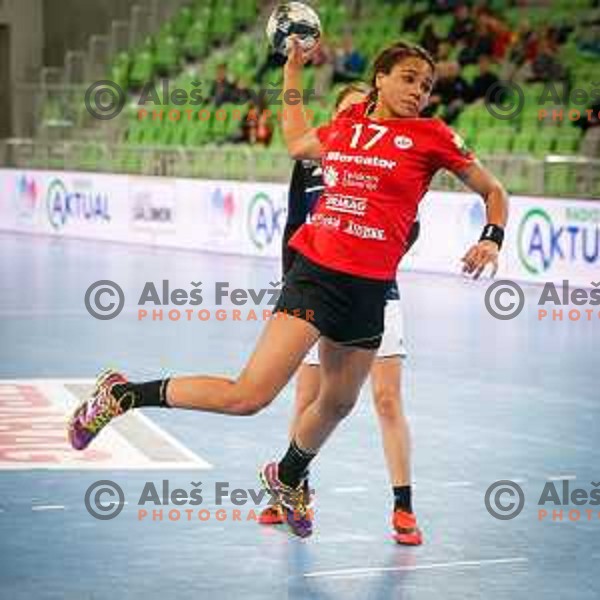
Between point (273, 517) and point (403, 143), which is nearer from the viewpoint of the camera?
point (403, 143)

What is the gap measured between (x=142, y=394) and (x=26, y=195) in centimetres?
1952

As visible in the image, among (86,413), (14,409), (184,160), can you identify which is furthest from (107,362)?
(184,160)

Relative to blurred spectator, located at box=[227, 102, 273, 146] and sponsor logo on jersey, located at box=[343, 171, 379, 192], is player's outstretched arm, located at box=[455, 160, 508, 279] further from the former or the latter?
blurred spectator, located at box=[227, 102, 273, 146]

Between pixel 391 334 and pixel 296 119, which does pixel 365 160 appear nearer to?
pixel 296 119

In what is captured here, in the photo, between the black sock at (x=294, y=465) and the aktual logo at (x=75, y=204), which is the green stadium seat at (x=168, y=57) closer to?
the aktual logo at (x=75, y=204)

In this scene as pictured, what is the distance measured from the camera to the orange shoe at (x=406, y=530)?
6156 millimetres

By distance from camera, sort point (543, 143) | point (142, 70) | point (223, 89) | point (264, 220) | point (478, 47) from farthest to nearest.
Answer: point (142, 70) → point (223, 89) → point (478, 47) → point (264, 220) → point (543, 143)

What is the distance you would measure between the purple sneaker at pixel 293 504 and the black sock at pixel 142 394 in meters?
0.67

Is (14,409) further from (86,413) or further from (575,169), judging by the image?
(575,169)

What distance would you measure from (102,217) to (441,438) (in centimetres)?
1542

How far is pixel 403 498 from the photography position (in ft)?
20.5

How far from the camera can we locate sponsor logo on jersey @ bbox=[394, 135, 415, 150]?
18.6 feet

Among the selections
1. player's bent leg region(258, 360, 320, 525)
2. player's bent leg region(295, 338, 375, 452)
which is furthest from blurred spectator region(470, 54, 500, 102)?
player's bent leg region(295, 338, 375, 452)

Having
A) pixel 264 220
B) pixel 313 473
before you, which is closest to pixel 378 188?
pixel 313 473
